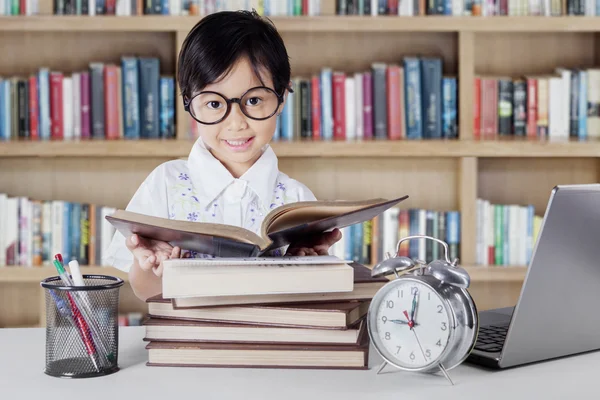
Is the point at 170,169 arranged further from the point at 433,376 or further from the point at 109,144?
the point at 109,144

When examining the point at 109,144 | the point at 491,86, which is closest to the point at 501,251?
the point at 491,86

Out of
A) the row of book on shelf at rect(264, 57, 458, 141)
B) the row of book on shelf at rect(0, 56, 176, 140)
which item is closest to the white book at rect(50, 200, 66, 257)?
the row of book on shelf at rect(0, 56, 176, 140)

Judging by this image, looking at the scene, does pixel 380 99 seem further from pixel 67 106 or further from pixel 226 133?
pixel 226 133

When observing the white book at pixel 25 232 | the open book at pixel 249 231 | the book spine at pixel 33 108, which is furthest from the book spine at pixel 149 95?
the open book at pixel 249 231

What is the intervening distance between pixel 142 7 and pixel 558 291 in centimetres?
193

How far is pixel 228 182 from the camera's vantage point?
62.9 inches

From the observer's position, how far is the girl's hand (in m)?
1.30

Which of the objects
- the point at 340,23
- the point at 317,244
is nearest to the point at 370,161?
the point at 340,23

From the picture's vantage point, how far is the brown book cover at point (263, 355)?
40.8 inches

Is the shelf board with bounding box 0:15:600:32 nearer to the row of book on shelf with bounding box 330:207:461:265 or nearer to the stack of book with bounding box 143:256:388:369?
the row of book on shelf with bounding box 330:207:461:265

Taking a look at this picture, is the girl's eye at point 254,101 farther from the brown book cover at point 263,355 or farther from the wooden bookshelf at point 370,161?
the wooden bookshelf at point 370,161

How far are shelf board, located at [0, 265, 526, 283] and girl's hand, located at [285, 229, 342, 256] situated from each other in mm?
1378

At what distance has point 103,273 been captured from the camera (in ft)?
8.57

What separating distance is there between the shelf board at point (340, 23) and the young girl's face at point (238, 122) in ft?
3.73
